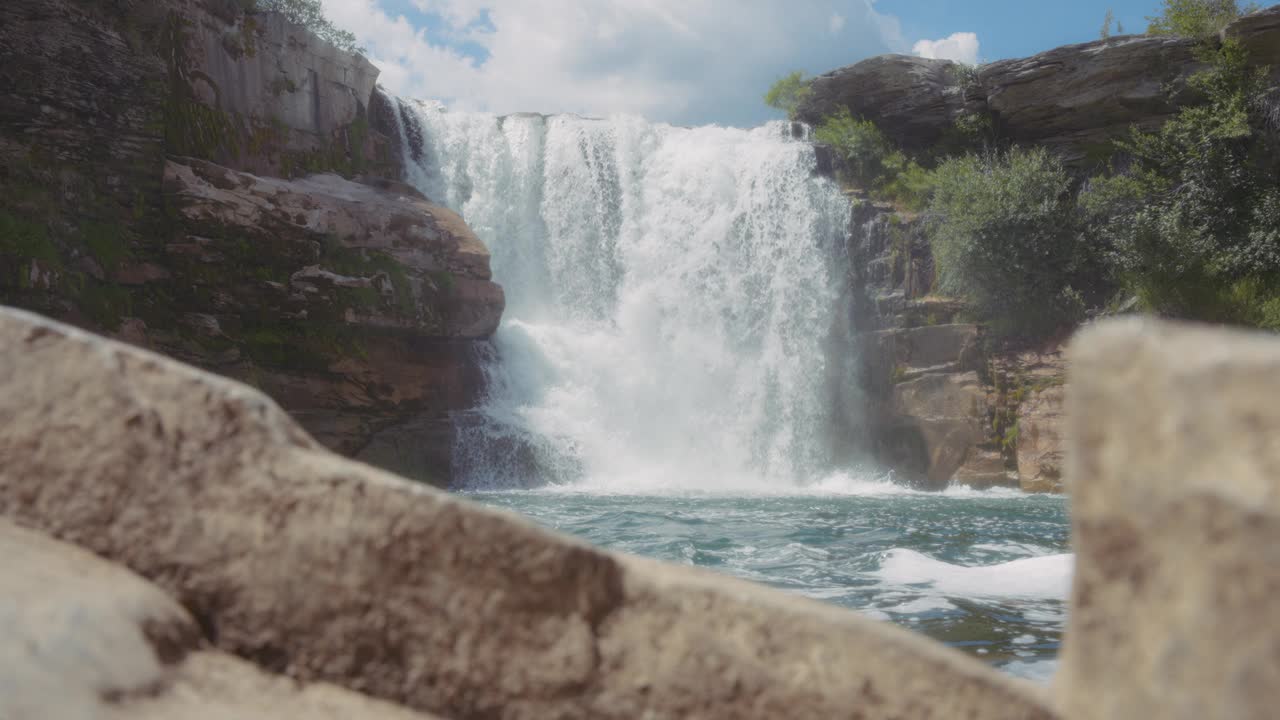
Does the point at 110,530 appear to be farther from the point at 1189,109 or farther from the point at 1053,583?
the point at 1189,109

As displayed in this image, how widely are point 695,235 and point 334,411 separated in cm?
865

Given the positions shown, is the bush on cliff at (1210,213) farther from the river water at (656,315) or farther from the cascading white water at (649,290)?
the cascading white water at (649,290)

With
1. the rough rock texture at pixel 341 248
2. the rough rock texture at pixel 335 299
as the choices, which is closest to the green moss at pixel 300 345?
the rough rock texture at pixel 335 299

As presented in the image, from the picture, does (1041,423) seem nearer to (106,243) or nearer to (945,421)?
(945,421)

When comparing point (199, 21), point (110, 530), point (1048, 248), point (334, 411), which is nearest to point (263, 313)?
point (334, 411)

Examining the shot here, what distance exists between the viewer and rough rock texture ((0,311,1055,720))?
6.03 feet

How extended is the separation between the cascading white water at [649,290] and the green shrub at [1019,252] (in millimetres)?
2510

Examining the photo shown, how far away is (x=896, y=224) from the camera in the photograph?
19.6 m

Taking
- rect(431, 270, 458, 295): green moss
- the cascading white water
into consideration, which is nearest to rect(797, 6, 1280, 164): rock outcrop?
the cascading white water

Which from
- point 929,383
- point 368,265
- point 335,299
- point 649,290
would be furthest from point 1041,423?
point 335,299

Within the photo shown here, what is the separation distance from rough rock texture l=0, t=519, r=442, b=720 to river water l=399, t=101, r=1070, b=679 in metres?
11.1

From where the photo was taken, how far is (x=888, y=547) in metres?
8.68

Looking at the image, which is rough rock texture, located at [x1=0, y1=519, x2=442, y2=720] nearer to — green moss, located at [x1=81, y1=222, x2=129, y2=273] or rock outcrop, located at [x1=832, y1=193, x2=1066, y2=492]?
green moss, located at [x1=81, y1=222, x2=129, y2=273]

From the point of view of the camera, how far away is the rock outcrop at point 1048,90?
17.9 metres
